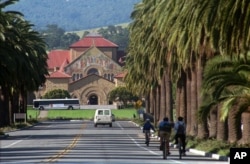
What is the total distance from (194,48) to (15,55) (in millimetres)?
24456

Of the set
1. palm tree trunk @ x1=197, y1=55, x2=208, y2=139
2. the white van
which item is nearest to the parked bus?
the white van

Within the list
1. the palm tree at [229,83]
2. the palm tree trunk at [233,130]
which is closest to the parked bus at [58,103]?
the palm tree trunk at [233,130]

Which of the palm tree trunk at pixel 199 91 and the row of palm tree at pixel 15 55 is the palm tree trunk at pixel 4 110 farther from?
the palm tree trunk at pixel 199 91

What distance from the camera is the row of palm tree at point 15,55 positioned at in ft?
198

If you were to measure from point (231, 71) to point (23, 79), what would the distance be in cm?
3837

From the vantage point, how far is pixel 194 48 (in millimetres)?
42031

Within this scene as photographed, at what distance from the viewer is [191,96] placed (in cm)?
5512

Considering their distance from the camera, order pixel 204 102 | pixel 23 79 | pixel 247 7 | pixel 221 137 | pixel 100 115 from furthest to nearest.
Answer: pixel 100 115, pixel 23 79, pixel 221 137, pixel 204 102, pixel 247 7

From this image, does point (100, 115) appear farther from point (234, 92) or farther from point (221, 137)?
point (234, 92)

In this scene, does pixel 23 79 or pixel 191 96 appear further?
pixel 23 79

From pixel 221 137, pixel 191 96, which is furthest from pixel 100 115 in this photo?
pixel 221 137

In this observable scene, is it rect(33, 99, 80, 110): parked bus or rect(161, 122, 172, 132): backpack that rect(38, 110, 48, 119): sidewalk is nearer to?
rect(33, 99, 80, 110): parked bus

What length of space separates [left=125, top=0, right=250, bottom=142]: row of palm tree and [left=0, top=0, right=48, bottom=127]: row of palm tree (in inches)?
356

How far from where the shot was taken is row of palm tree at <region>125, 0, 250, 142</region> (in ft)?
102
